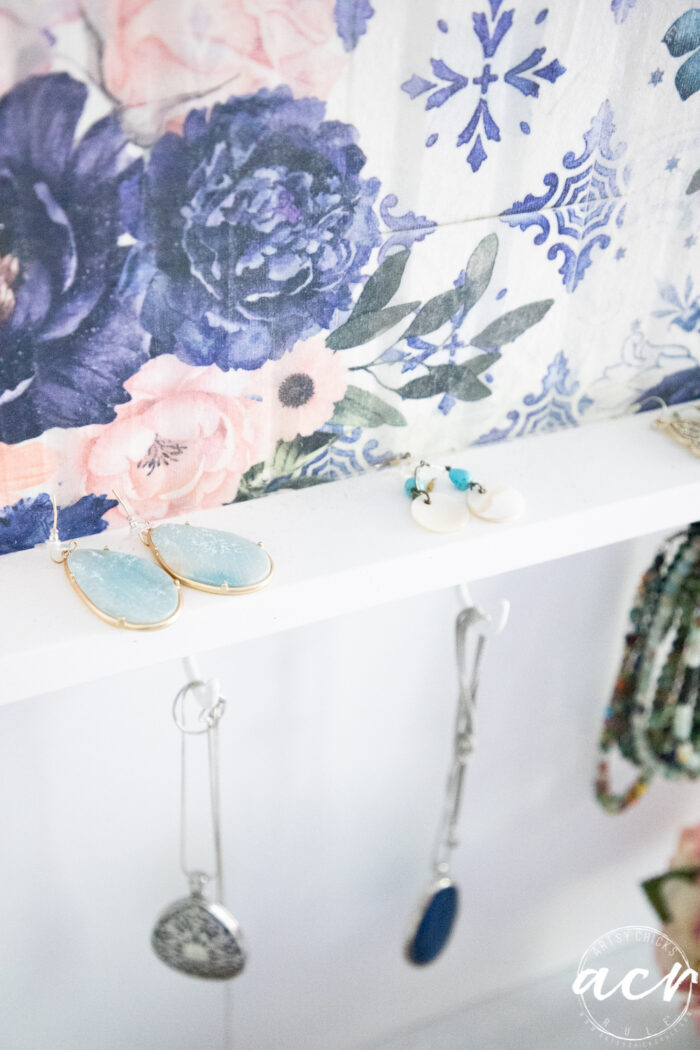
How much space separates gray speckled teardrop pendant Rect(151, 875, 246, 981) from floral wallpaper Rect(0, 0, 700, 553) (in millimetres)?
363

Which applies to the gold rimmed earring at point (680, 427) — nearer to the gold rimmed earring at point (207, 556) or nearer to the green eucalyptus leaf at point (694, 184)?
the green eucalyptus leaf at point (694, 184)

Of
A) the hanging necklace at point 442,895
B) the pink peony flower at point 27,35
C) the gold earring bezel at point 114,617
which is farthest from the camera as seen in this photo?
the hanging necklace at point 442,895

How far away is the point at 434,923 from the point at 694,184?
0.69 metres

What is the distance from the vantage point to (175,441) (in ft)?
1.69

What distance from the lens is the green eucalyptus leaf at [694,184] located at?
570 mm

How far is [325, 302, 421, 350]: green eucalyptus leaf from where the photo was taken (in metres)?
0.52

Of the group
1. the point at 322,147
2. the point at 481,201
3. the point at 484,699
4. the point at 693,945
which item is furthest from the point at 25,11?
the point at 693,945

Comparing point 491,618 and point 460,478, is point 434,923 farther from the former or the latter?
point 460,478

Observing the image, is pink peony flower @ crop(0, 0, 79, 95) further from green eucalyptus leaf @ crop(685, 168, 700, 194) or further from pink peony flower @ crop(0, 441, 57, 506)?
green eucalyptus leaf @ crop(685, 168, 700, 194)

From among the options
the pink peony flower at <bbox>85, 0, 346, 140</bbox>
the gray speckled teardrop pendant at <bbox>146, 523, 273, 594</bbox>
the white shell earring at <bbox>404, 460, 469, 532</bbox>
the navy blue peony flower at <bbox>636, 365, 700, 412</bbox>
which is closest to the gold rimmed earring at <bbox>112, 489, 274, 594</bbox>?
the gray speckled teardrop pendant at <bbox>146, 523, 273, 594</bbox>

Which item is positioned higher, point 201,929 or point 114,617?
point 114,617

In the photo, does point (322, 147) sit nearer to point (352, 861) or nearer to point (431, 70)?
point (431, 70)
